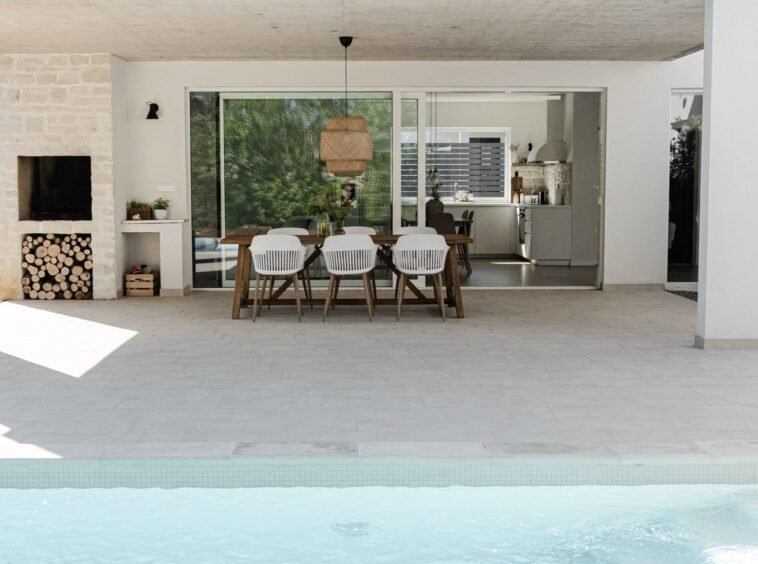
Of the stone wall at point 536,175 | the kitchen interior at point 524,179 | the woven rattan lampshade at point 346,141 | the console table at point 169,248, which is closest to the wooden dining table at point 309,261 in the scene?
the woven rattan lampshade at point 346,141

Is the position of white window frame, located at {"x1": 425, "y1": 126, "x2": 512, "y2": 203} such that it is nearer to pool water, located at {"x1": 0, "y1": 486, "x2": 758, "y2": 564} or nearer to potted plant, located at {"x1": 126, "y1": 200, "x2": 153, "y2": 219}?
potted plant, located at {"x1": 126, "y1": 200, "x2": 153, "y2": 219}

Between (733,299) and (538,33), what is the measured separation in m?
3.36

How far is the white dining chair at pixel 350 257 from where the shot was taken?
27.8ft

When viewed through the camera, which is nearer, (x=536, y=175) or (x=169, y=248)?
(x=169, y=248)

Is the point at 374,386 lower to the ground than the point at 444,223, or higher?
lower

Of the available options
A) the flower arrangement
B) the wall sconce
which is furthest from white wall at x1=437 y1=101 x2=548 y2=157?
the flower arrangement

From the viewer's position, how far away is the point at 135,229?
35.1ft

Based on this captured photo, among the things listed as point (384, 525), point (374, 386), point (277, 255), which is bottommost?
point (384, 525)

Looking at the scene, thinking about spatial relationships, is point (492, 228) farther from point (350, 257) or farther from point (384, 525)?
point (384, 525)

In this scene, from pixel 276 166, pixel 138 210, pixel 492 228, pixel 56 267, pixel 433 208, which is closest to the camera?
pixel 56 267

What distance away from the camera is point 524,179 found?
16.8m

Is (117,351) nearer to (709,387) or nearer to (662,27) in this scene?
(709,387)

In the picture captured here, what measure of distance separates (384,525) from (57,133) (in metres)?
7.73

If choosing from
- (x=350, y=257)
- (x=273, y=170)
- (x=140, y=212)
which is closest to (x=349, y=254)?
(x=350, y=257)
